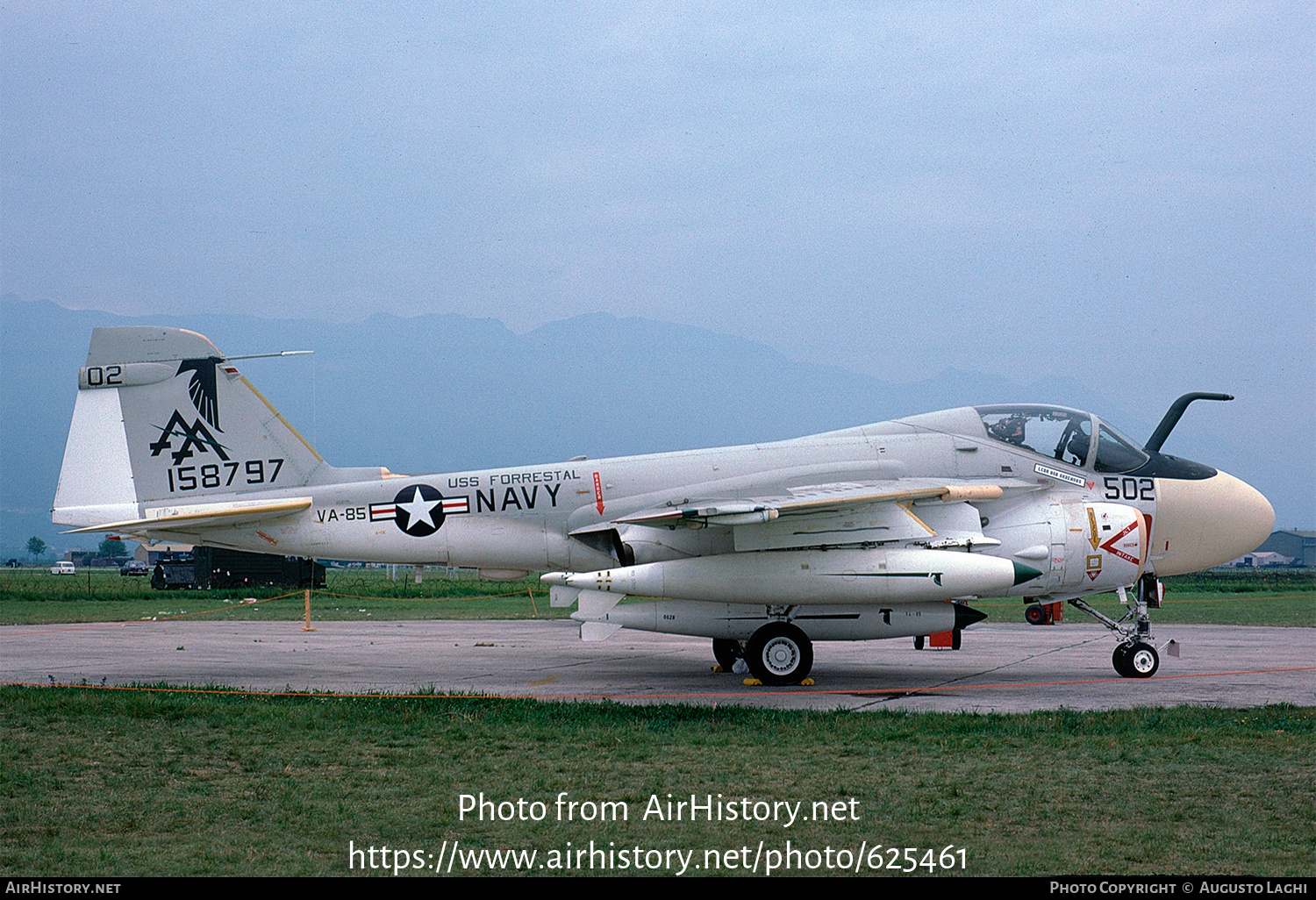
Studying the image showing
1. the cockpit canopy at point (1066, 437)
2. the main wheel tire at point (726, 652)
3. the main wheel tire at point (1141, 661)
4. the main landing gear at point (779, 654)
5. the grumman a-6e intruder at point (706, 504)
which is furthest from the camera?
the main wheel tire at point (726, 652)

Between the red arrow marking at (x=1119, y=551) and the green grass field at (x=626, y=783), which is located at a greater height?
the red arrow marking at (x=1119, y=551)

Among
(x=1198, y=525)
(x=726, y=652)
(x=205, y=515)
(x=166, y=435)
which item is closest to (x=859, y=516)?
(x=726, y=652)

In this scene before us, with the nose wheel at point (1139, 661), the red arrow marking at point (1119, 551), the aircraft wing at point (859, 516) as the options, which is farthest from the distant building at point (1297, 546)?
the aircraft wing at point (859, 516)

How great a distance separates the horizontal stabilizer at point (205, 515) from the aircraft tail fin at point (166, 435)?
0.44 feet

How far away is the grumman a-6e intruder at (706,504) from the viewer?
1288 centimetres

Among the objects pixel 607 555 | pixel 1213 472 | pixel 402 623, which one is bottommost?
pixel 402 623

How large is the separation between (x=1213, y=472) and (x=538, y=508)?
914 centimetres

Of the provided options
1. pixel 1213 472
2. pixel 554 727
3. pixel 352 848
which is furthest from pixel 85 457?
pixel 1213 472

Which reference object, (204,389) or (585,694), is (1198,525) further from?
(204,389)

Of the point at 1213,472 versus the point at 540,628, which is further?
the point at 540,628

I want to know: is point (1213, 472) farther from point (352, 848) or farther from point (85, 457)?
point (85, 457)

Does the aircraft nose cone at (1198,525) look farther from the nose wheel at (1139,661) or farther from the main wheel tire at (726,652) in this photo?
the main wheel tire at (726,652)

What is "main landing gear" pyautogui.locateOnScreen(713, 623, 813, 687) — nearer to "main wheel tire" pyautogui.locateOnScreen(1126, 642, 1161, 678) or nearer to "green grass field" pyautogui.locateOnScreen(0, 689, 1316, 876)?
"green grass field" pyautogui.locateOnScreen(0, 689, 1316, 876)

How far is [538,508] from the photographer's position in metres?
13.9
